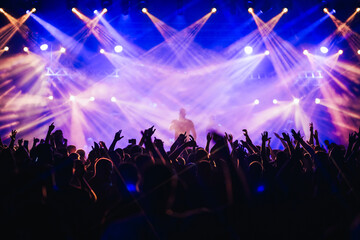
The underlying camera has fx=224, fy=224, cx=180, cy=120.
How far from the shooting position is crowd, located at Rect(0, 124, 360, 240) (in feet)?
4.82

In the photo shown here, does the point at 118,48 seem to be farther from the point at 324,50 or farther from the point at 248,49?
the point at 324,50

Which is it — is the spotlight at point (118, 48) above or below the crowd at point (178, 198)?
above

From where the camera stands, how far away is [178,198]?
2.01m

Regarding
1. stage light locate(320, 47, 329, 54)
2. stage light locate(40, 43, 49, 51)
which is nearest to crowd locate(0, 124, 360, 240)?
stage light locate(40, 43, 49, 51)

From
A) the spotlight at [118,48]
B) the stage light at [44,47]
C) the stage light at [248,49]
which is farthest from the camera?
the stage light at [248,49]

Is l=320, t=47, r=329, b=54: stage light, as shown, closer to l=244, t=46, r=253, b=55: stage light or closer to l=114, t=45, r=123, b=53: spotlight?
l=244, t=46, r=253, b=55: stage light

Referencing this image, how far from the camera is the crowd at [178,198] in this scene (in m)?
1.47

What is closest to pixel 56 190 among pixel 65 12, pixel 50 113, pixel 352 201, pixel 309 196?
pixel 309 196

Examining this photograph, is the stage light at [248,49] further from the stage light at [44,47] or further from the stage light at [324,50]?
the stage light at [44,47]

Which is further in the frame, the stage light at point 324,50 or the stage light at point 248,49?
the stage light at point 248,49

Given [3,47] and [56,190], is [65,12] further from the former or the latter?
[56,190]

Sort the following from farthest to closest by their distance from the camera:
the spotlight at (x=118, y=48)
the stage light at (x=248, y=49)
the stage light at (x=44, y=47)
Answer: the stage light at (x=248, y=49) < the spotlight at (x=118, y=48) < the stage light at (x=44, y=47)

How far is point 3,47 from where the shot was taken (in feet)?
28.7

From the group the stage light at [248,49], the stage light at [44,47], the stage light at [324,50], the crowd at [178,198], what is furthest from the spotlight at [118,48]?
the stage light at [324,50]
